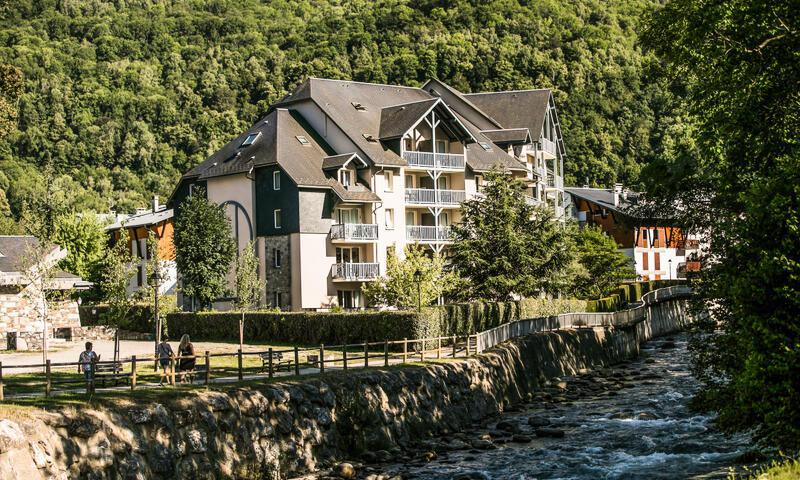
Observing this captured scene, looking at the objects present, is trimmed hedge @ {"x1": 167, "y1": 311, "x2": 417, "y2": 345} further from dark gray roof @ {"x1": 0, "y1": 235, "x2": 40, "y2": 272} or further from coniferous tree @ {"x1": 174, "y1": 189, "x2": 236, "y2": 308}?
dark gray roof @ {"x1": 0, "y1": 235, "x2": 40, "y2": 272}

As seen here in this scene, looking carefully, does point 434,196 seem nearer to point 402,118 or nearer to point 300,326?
point 402,118

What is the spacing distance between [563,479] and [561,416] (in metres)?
11.0

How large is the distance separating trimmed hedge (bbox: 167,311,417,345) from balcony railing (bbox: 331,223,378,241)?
9808 mm

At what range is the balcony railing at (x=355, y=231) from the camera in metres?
60.0

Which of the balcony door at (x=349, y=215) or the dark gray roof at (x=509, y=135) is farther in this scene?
the dark gray roof at (x=509, y=135)

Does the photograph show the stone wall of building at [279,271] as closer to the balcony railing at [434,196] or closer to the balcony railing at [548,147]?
the balcony railing at [434,196]

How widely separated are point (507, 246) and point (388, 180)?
11429 mm

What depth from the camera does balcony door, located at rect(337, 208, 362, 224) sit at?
202ft

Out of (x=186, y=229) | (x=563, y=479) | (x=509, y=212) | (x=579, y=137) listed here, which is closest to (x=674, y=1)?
(x=563, y=479)

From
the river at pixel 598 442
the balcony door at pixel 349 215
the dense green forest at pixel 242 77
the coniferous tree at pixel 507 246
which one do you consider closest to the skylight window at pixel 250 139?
the balcony door at pixel 349 215

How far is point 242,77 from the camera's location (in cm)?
12431

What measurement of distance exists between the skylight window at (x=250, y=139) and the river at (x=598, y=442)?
30.3 meters

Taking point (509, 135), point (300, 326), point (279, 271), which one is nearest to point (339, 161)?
point (279, 271)

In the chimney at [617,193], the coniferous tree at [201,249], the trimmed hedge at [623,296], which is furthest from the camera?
the chimney at [617,193]
